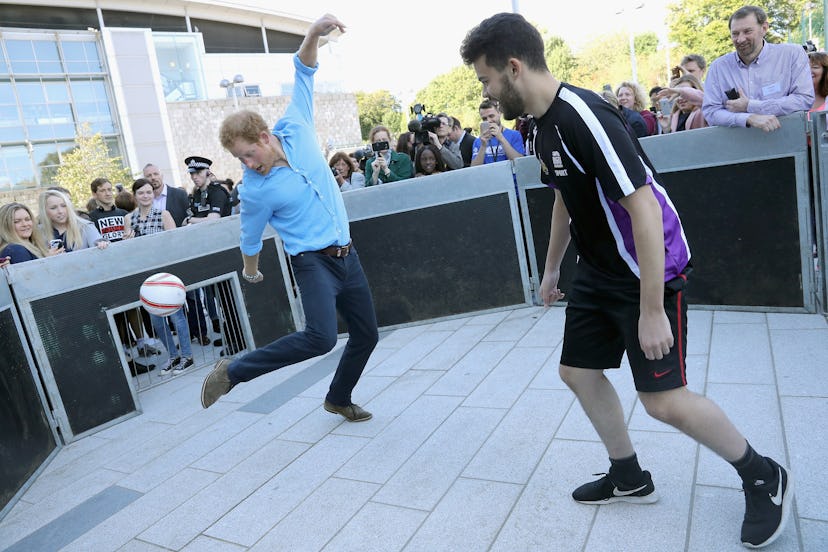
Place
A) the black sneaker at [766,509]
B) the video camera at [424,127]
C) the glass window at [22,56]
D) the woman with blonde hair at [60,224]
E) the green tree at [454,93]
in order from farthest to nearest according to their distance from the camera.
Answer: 1. the green tree at [454,93]
2. the glass window at [22,56]
3. the video camera at [424,127]
4. the woman with blonde hair at [60,224]
5. the black sneaker at [766,509]

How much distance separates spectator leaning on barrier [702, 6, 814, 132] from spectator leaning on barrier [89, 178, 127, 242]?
6185mm

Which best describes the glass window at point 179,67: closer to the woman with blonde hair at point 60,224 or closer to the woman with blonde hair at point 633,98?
the woman with blonde hair at point 60,224

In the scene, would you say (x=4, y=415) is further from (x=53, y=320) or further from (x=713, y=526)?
(x=713, y=526)

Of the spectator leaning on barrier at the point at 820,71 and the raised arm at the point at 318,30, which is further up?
the raised arm at the point at 318,30

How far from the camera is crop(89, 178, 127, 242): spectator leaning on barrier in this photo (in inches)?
267

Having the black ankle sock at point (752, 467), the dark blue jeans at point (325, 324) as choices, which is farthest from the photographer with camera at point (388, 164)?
the black ankle sock at point (752, 467)

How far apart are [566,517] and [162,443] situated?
311cm

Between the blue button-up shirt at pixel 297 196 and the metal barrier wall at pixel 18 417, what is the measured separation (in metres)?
1.92

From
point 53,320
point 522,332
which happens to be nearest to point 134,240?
point 53,320

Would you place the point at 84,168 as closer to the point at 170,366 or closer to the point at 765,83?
the point at 170,366

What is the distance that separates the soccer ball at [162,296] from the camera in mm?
4758

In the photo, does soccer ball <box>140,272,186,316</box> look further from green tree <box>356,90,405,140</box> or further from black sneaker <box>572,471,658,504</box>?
green tree <box>356,90,405,140</box>

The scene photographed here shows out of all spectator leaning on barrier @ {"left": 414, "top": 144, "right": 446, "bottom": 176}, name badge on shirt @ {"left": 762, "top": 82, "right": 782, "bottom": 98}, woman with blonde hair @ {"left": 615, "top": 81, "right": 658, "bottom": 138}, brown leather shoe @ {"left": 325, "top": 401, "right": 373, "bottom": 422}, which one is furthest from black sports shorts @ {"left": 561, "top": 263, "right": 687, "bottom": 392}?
woman with blonde hair @ {"left": 615, "top": 81, "right": 658, "bottom": 138}

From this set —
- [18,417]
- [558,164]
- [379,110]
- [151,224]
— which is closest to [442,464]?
[558,164]
